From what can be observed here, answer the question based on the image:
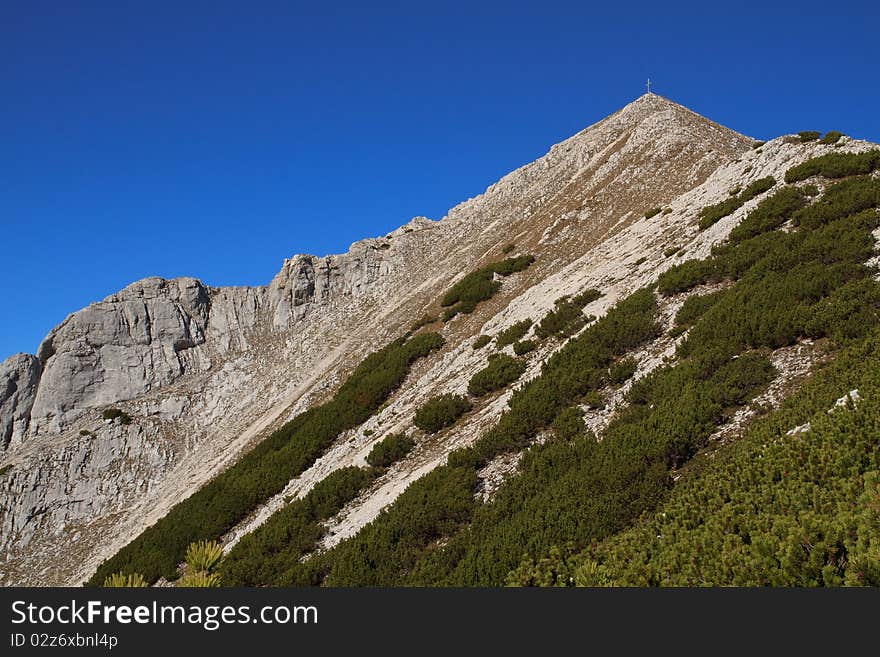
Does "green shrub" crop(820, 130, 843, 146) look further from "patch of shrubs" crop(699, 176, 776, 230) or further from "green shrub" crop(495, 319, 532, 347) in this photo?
"green shrub" crop(495, 319, 532, 347)

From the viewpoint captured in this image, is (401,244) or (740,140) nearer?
(740,140)

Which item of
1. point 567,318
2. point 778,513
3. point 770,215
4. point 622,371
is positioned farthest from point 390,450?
point 770,215

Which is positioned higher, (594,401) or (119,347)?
(119,347)

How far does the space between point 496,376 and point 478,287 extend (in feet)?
48.1

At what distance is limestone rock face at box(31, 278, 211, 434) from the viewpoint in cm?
5325

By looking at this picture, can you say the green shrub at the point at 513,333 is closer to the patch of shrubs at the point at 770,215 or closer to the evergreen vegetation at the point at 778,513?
the patch of shrubs at the point at 770,215

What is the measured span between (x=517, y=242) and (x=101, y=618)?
1463 inches

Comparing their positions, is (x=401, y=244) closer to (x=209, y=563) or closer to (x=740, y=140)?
(x=740, y=140)

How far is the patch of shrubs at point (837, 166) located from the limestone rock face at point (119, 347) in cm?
5185

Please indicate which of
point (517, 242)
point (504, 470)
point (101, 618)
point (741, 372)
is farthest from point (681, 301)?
point (517, 242)

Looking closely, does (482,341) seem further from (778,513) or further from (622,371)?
(778,513)

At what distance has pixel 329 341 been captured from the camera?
4847 cm

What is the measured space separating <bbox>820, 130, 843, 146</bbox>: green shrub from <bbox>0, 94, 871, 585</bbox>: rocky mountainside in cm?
44

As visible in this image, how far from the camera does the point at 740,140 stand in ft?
140
